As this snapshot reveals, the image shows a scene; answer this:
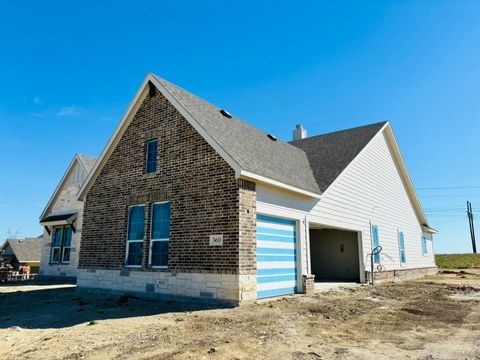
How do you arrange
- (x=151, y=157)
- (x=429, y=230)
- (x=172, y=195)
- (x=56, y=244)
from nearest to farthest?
(x=172, y=195) → (x=151, y=157) → (x=56, y=244) → (x=429, y=230)

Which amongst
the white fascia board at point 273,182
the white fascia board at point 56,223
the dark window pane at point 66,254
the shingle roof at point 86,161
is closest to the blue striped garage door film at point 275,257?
the white fascia board at point 273,182

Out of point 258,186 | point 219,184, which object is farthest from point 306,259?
point 219,184

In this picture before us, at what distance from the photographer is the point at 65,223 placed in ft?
68.9

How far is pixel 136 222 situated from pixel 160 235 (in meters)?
1.49

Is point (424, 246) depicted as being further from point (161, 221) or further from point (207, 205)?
point (161, 221)

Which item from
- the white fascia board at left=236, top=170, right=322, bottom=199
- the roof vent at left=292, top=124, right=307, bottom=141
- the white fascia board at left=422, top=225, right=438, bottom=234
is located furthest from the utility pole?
the white fascia board at left=236, top=170, right=322, bottom=199

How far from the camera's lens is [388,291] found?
13.8m

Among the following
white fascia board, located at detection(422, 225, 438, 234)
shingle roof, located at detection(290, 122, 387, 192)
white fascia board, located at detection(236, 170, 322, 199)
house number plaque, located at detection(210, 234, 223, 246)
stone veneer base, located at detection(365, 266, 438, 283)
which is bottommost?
stone veneer base, located at detection(365, 266, 438, 283)

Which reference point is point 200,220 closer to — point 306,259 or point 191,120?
point 191,120

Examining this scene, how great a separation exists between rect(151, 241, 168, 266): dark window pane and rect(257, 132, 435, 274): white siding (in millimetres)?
3454

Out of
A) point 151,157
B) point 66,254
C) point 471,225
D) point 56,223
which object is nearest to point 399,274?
point 151,157

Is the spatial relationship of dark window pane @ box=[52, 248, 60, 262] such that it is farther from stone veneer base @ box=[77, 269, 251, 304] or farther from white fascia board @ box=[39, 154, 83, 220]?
stone veneer base @ box=[77, 269, 251, 304]

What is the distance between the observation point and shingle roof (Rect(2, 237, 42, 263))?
128 feet

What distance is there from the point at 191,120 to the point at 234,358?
26.1ft
